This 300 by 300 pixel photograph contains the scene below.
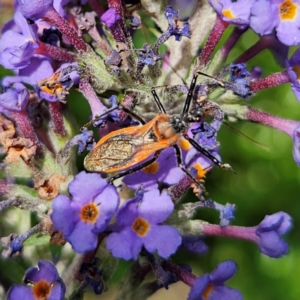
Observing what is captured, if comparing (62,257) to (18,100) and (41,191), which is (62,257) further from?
(18,100)

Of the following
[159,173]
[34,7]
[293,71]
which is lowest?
[159,173]

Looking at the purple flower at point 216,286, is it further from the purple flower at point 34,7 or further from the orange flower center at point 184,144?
the purple flower at point 34,7

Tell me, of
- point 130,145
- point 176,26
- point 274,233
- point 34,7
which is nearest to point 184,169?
point 130,145

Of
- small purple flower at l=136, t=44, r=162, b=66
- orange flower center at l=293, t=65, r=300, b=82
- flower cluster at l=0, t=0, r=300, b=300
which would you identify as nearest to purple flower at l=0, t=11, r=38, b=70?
flower cluster at l=0, t=0, r=300, b=300

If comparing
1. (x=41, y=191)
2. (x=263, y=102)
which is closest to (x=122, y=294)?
(x=41, y=191)

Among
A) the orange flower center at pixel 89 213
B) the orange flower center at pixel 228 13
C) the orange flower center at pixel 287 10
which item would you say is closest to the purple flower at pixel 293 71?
the orange flower center at pixel 287 10

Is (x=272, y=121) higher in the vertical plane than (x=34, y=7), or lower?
lower

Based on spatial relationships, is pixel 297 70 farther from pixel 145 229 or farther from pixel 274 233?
pixel 145 229
